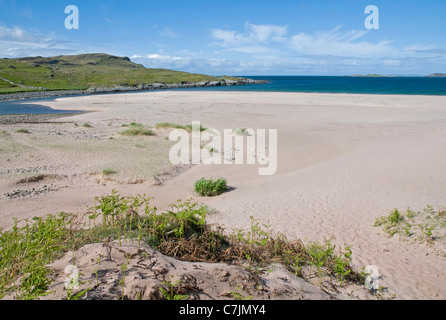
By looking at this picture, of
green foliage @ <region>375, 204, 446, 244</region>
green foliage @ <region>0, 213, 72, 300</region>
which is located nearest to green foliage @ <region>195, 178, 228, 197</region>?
green foliage @ <region>375, 204, 446, 244</region>

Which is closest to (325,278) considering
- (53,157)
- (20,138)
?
(53,157)

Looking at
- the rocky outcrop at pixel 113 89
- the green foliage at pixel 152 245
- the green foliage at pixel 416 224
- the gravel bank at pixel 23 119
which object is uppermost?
the rocky outcrop at pixel 113 89

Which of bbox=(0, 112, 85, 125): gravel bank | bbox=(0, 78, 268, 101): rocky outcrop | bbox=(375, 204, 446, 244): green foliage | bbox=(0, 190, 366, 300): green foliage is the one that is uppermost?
bbox=(0, 78, 268, 101): rocky outcrop

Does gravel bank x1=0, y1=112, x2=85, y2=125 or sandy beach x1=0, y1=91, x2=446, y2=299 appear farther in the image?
gravel bank x1=0, y1=112, x2=85, y2=125

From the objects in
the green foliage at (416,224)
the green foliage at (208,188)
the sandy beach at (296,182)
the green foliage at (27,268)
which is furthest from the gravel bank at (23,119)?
the green foliage at (416,224)

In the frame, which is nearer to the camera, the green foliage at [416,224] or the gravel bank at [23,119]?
the green foliage at [416,224]

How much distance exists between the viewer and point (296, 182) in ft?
37.7

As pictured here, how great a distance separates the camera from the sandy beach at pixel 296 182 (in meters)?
6.57

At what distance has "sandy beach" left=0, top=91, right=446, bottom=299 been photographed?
6.57 meters

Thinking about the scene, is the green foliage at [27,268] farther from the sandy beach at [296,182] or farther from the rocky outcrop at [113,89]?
the rocky outcrop at [113,89]

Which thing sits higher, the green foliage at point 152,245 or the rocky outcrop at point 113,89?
the rocky outcrop at point 113,89

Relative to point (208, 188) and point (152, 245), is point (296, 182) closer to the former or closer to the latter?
point (208, 188)

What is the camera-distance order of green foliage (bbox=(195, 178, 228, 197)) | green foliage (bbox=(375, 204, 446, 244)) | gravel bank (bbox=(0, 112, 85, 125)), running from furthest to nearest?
1. gravel bank (bbox=(0, 112, 85, 125))
2. green foliage (bbox=(195, 178, 228, 197))
3. green foliage (bbox=(375, 204, 446, 244))

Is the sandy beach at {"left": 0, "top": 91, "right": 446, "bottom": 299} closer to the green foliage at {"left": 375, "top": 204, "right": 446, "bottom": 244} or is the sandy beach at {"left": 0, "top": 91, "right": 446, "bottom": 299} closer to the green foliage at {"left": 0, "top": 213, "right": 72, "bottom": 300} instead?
the green foliage at {"left": 375, "top": 204, "right": 446, "bottom": 244}
